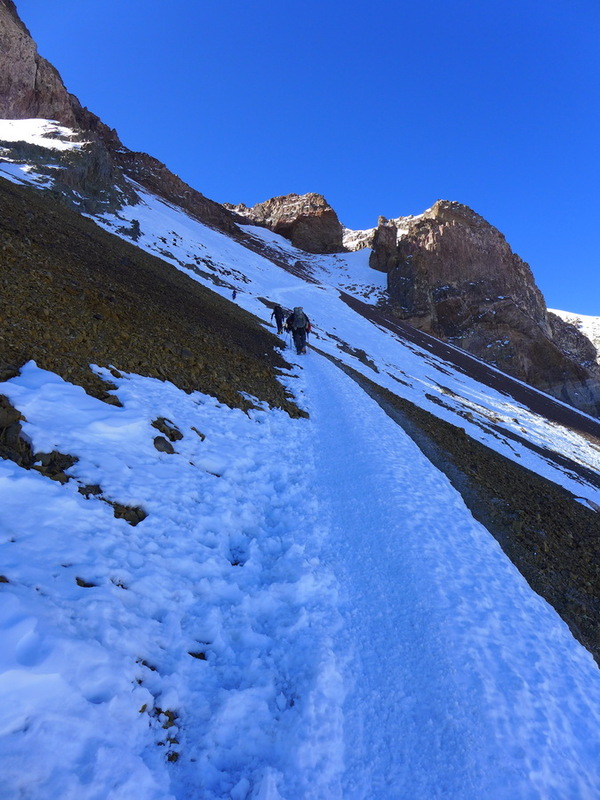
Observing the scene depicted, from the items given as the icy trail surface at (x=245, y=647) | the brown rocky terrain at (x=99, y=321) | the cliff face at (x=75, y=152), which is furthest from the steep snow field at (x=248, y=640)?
the cliff face at (x=75, y=152)

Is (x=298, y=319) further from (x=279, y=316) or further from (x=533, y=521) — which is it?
(x=533, y=521)

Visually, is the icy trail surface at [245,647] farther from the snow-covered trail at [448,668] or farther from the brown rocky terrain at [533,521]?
the brown rocky terrain at [533,521]

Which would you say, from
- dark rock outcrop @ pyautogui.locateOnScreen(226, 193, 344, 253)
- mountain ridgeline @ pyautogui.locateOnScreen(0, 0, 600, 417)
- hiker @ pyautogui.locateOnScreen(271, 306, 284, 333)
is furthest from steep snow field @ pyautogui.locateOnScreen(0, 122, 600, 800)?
dark rock outcrop @ pyautogui.locateOnScreen(226, 193, 344, 253)

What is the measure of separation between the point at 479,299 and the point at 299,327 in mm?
65535

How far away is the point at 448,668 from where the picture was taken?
4.00 m

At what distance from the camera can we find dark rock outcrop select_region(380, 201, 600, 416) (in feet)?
216

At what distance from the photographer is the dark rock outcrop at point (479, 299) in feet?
216

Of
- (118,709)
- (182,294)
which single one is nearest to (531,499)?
(118,709)

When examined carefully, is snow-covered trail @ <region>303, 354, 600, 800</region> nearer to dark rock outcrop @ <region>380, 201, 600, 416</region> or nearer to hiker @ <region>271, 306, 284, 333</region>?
hiker @ <region>271, 306, 284, 333</region>

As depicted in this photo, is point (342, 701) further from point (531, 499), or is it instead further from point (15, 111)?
point (15, 111)

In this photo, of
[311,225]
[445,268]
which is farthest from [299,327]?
[311,225]

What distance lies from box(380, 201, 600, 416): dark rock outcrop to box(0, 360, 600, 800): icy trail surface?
6744cm

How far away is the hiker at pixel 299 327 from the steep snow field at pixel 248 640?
517 inches

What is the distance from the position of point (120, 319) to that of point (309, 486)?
18.8 feet
